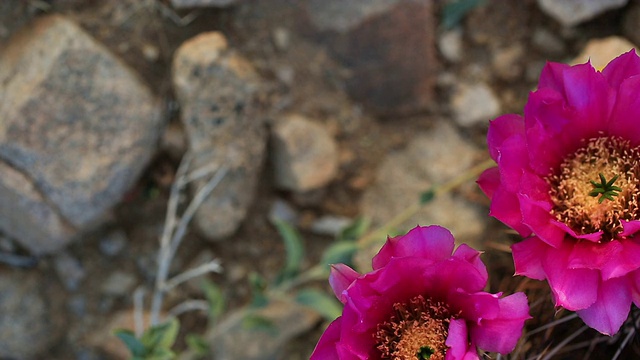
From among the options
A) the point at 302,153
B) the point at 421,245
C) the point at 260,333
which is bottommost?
the point at 260,333

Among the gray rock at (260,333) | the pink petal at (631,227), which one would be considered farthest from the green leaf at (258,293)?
the pink petal at (631,227)

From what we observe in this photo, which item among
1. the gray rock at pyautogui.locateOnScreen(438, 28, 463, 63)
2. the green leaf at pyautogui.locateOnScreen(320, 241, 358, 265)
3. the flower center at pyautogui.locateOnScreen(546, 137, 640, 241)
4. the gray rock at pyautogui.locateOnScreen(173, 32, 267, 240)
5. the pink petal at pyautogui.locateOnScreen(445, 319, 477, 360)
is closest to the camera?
the pink petal at pyautogui.locateOnScreen(445, 319, 477, 360)

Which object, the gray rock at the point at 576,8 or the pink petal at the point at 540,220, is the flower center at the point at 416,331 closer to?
the pink petal at the point at 540,220

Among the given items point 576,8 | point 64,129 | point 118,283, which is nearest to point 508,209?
point 576,8

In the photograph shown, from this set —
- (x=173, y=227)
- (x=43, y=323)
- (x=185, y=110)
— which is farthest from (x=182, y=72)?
(x=43, y=323)

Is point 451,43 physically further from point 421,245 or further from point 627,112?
point 421,245

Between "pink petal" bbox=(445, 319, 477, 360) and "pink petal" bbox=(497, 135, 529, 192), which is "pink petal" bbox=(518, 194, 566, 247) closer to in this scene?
"pink petal" bbox=(497, 135, 529, 192)

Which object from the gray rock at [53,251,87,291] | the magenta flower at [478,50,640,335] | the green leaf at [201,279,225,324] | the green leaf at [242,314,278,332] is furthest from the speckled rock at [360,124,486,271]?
the gray rock at [53,251,87,291]
